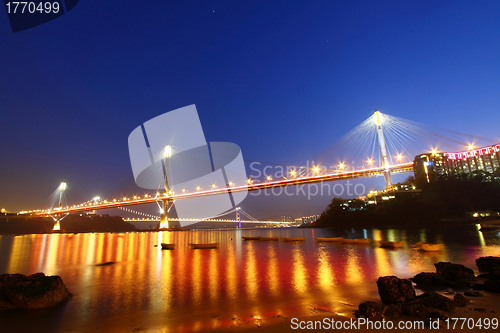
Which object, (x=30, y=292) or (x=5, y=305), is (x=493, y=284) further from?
(x=5, y=305)

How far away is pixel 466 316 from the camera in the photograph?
13.3 feet

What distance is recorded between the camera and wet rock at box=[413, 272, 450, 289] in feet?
20.2

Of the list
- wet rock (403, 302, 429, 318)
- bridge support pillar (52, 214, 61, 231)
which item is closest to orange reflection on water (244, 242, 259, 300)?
wet rock (403, 302, 429, 318)

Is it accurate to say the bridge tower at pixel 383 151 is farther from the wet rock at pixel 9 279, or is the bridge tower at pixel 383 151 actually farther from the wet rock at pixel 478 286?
the wet rock at pixel 9 279

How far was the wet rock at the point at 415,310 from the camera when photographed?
406 centimetres

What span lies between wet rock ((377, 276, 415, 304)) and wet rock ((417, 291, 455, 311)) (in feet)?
0.61

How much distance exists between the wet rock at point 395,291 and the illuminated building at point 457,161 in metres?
55.3

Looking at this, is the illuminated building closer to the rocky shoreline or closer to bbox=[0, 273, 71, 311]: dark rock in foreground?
the rocky shoreline

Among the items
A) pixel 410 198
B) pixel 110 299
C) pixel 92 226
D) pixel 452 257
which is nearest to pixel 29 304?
pixel 110 299

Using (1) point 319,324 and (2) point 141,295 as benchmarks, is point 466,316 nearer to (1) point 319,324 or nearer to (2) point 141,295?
(1) point 319,324

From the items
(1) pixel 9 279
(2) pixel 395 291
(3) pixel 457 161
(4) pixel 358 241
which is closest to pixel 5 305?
(1) pixel 9 279

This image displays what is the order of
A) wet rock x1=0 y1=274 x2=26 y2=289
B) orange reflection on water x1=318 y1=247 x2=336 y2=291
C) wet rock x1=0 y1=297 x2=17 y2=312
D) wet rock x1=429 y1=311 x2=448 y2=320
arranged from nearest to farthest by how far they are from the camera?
wet rock x1=429 y1=311 x2=448 y2=320 < wet rock x1=0 y1=297 x2=17 y2=312 < wet rock x1=0 y1=274 x2=26 y2=289 < orange reflection on water x1=318 y1=247 x2=336 y2=291

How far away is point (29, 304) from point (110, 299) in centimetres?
158

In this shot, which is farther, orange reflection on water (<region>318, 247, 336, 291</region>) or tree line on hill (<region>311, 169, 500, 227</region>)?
tree line on hill (<region>311, 169, 500, 227</region>)
